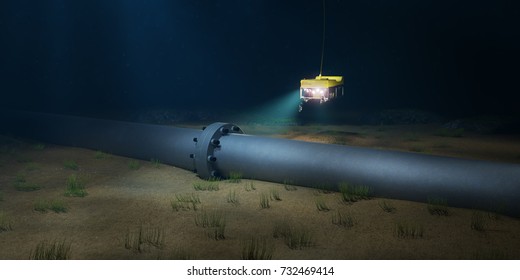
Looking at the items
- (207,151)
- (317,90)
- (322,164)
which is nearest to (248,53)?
(317,90)

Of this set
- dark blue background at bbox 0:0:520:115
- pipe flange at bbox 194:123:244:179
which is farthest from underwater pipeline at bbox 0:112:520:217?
dark blue background at bbox 0:0:520:115

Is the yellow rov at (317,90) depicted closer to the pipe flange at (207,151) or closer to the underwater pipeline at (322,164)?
the underwater pipeline at (322,164)

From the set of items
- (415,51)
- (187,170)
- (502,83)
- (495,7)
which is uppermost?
(495,7)

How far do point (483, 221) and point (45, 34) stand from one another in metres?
30.8

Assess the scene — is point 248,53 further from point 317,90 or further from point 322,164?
point 322,164

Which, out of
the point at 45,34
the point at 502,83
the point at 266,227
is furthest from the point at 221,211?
the point at 45,34

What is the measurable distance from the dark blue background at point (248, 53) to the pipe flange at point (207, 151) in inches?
834

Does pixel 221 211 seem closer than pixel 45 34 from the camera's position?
Yes

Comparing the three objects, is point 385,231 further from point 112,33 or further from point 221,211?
point 112,33

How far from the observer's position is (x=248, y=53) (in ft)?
111

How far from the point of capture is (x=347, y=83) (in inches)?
1258

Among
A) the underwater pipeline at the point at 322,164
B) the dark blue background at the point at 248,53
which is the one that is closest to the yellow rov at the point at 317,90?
the underwater pipeline at the point at 322,164

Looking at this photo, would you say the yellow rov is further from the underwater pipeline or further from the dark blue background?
the dark blue background

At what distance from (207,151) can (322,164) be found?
233 centimetres
